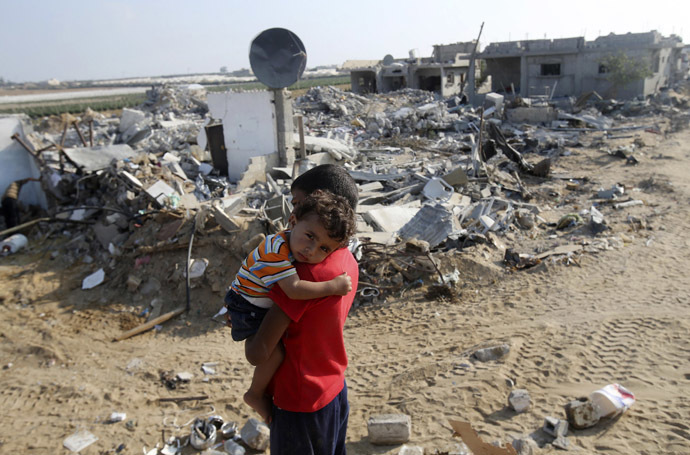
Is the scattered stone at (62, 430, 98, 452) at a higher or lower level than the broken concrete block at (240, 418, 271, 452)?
lower

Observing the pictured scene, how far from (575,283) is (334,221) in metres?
5.44

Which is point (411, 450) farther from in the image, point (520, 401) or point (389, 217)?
point (389, 217)

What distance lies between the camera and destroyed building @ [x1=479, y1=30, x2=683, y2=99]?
26.4 metres

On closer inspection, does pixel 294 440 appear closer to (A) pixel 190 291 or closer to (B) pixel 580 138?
(A) pixel 190 291

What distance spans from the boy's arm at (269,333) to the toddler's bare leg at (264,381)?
65mm

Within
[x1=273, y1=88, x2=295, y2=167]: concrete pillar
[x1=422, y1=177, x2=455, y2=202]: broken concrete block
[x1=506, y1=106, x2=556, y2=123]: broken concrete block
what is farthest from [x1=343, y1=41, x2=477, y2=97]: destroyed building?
[x1=422, y1=177, x2=455, y2=202]: broken concrete block

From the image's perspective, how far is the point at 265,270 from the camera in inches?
64.7

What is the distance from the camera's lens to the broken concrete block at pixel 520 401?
3641 millimetres

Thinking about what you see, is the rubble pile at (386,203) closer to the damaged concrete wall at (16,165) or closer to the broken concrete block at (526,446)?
the damaged concrete wall at (16,165)

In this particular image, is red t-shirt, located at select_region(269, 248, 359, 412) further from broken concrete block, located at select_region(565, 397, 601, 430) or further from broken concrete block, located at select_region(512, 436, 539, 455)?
broken concrete block, located at select_region(565, 397, 601, 430)

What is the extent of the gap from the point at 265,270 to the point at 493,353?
3.45 meters

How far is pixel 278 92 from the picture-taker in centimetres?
1062

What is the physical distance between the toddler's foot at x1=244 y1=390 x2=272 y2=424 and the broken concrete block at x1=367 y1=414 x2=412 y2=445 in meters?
1.83

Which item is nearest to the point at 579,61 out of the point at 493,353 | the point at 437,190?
the point at 437,190
